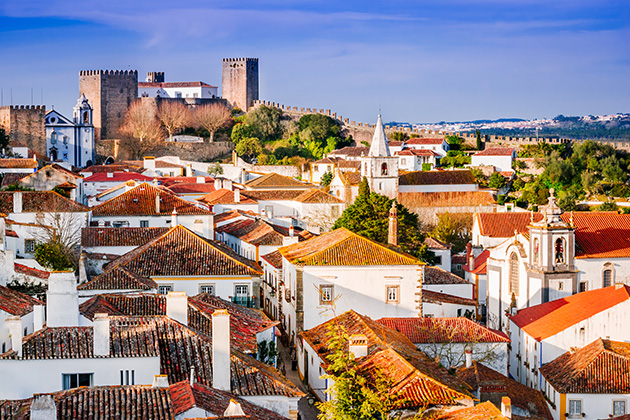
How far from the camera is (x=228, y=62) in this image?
3501 inches

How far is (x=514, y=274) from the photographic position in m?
34.2

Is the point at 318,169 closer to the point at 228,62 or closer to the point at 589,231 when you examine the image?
the point at 228,62

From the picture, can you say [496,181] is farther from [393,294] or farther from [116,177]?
[393,294]

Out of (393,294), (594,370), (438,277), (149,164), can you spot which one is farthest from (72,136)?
(594,370)

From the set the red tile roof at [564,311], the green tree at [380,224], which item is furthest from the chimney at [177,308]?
the green tree at [380,224]

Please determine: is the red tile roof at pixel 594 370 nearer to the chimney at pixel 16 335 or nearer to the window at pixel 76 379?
the window at pixel 76 379

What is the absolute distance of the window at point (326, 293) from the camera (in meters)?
27.0

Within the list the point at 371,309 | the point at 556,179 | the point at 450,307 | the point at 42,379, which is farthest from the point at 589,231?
the point at 556,179

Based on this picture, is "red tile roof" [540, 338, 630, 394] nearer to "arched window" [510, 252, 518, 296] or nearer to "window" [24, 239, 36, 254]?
"arched window" [510, 252, 518, 296]

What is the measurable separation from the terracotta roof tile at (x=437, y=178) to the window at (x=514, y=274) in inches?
1056

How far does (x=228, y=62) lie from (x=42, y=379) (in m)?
75.8

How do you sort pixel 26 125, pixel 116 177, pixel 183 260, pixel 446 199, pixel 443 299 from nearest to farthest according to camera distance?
pixel 183 260 → pixel 443 299 → pixel 116 177 → pixel 446 199 → pixel 26 125

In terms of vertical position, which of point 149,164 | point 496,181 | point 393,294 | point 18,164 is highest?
point 18,164

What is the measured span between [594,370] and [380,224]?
64.7 ft
